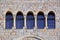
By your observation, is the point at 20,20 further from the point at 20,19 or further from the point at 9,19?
the point at 9,19

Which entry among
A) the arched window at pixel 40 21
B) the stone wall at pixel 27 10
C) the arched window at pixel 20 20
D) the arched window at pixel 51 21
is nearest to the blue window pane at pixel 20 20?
the arched window at pixel 20 20

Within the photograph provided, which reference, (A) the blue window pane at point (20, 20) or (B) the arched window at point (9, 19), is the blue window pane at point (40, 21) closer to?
(A) the blue window pane at point (20, 20)

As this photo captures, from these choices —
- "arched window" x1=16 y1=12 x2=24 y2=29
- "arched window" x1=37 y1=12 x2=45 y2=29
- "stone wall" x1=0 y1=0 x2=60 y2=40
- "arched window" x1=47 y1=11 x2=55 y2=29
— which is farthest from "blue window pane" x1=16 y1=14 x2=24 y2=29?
"arched window" x1=47 y1=11 x2=55 y2=29

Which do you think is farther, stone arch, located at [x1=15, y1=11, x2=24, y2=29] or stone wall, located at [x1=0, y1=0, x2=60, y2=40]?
stone arch, located at [x1=15, y1=11, x2=24, y2=29]

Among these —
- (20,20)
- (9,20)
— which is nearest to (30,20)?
(20,20)

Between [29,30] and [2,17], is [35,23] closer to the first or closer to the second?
[29,30]

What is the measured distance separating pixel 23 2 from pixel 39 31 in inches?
48.1

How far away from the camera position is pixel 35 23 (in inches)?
388

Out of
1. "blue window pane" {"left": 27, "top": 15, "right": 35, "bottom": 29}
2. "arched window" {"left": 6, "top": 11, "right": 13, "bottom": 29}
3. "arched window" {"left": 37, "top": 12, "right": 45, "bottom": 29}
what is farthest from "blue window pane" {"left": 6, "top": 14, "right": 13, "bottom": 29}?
"arched window" {"left": 37, "top": 12, "right": 45, "bottom": 29}

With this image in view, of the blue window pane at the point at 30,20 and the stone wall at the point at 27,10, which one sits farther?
the blue window pane at the point at 30,20

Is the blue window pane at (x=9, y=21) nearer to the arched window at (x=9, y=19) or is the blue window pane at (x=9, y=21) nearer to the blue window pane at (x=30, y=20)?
the arched window at (x=9, y=19)

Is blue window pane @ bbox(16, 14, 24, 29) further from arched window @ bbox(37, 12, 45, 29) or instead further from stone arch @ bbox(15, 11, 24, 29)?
arched window @ bbox(37, 12, 45, 29)

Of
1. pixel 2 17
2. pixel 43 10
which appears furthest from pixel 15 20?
pixel 43 10

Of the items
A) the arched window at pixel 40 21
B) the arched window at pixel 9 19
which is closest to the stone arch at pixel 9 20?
the arched window at pixel 9 19
